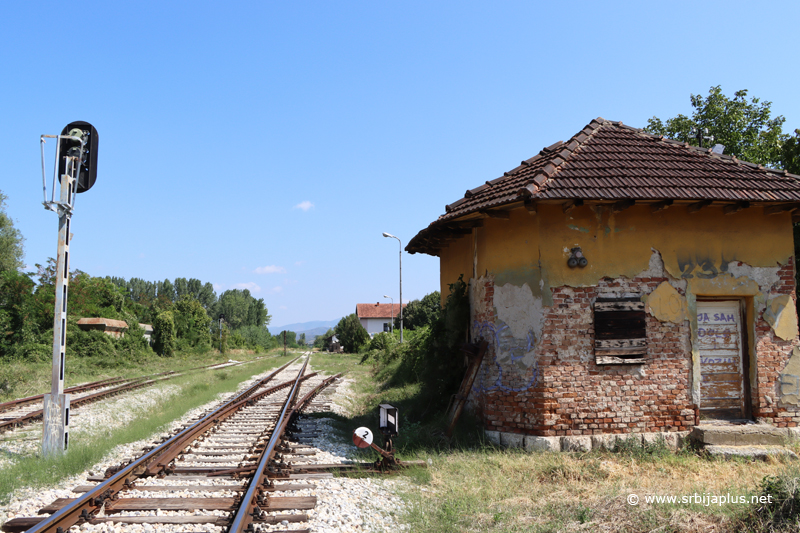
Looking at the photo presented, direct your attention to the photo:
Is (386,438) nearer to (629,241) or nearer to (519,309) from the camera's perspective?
(519,309)

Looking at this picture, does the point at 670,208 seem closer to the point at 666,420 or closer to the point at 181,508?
the point at 666,420

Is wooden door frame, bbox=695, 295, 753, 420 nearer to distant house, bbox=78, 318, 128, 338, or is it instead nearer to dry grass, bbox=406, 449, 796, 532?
dry grass, bbox=406, 449, 796, 532

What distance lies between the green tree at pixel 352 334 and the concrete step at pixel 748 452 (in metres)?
56.6

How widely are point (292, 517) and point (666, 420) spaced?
598cm

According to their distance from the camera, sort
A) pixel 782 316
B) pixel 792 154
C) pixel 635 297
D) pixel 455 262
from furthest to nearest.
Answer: pixel 792 154 < pixel 455 262 < pixel 782 316 < pixel 635 297

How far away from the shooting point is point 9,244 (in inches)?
1550

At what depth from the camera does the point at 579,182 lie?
791 centimetres

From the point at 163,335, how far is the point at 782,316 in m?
42.1

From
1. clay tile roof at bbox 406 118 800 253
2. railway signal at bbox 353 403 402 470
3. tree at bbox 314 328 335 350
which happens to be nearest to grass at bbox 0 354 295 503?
railway signal at bbox 353 403 402 470

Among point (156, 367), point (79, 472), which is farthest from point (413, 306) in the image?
point (79, 472)

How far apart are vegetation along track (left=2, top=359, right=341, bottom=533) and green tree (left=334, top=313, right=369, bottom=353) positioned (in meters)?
55.2

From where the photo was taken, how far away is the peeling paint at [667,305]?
8.17 m

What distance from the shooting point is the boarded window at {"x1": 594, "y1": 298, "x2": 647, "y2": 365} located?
8000 millimetres

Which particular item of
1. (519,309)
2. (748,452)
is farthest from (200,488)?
(748,452)
